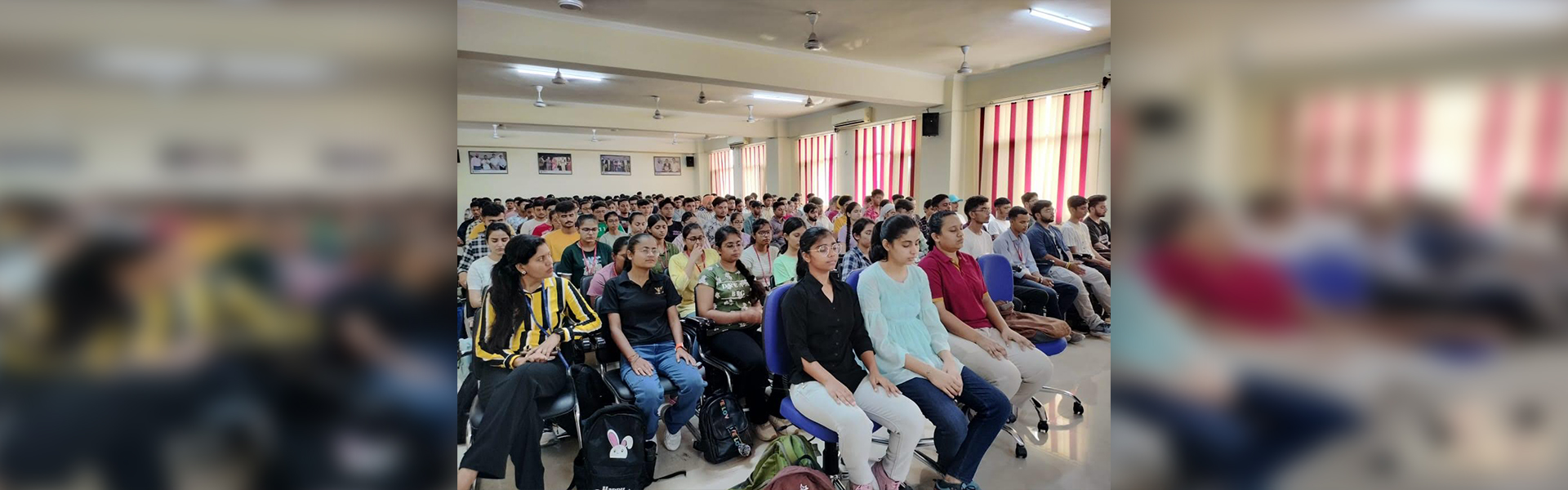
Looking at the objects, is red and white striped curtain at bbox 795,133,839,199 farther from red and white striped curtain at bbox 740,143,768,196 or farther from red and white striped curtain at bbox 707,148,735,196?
red and white striped curtain at bbox 707,148,735,196

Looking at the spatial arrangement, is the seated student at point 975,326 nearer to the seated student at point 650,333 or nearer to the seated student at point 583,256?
the seated student at point 650,333

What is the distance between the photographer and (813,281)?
8.05 feet

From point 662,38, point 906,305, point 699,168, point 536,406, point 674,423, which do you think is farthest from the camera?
point 699,168

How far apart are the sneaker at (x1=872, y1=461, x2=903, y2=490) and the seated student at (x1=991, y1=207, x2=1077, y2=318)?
9.18 feet

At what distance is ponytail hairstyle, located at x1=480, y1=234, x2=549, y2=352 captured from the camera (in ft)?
8.13

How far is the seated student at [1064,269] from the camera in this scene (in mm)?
4934

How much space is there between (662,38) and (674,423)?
14.3 feet

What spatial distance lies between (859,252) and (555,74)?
528 cm

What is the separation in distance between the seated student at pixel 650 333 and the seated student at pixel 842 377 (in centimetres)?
61
